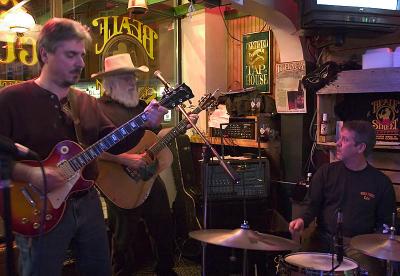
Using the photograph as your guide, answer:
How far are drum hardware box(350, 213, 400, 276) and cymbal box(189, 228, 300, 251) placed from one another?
11.8 inches

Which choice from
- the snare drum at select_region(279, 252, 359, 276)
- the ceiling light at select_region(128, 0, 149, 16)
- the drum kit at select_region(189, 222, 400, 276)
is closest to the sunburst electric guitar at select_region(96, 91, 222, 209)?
the drum kit at select_region(189, 222, 400, 276)

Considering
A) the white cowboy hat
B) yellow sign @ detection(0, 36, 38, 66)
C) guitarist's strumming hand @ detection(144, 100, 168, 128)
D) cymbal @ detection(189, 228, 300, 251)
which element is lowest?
cymbal @ detection(189, 228, 300, 251)

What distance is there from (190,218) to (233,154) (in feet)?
2.47

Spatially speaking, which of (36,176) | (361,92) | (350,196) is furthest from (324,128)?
(36,176)

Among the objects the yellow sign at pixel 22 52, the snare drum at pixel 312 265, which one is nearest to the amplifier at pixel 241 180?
the snare drum at pixel 312 265

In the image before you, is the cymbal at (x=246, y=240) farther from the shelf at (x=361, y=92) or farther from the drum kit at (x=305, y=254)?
the shelf at (x=361, y=92)

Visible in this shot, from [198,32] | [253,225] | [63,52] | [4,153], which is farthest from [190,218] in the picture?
[4,153]

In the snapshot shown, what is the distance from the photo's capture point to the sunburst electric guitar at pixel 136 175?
2.85m

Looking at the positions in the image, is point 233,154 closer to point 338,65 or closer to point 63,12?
point 338,65

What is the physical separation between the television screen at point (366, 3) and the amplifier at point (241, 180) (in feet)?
3.99

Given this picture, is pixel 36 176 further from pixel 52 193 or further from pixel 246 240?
pixel 246 240

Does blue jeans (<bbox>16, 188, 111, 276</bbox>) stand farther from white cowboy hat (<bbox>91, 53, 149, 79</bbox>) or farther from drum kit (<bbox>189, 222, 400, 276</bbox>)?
white cowboy hat (<bbox>91, 53, 149, 79</bbox>)

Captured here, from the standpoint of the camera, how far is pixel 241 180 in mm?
3248

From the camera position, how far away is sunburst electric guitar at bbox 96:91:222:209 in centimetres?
285
